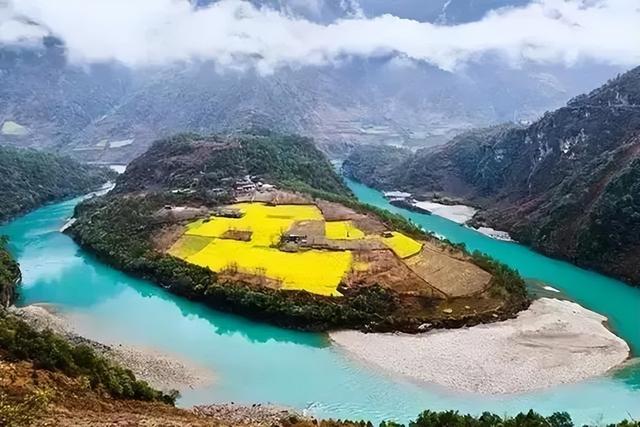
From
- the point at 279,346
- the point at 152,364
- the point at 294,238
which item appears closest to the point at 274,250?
the point at 294,238

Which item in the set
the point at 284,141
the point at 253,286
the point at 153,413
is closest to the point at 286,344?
the point at 253,286

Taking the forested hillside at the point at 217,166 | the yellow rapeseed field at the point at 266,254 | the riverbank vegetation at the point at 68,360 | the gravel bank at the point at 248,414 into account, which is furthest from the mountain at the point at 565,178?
the riverbank vegetation at the point at 68,360

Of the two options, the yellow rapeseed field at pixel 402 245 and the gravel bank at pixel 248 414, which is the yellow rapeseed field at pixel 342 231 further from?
the gravel bank at pixel 248 414

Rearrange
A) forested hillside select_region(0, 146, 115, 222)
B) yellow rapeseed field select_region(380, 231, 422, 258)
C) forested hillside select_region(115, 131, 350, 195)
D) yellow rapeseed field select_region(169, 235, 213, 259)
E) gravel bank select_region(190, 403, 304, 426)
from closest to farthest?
gravel bank select_region(190, 403, 304, 426) < yellow rapeseed field select_region(380, 231, 422, 258) < yellow rapeseed field select_region(169, 235, 213, 259) < forested hillside select_region(115, 131, 350, 195) < forested hillside select_region(0, 146, 115, 222)

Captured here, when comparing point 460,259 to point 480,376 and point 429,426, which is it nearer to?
point 480,376

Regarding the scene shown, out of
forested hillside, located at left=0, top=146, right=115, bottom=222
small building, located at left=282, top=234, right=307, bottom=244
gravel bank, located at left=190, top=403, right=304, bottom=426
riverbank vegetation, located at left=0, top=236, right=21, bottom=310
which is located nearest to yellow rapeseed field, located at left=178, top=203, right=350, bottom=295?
small building, located at left=282, top=234, right=307, bottom=244

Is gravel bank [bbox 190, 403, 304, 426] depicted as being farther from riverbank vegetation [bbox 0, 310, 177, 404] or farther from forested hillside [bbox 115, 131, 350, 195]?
forested hillside [bbox 115, 131, 350, 195]
